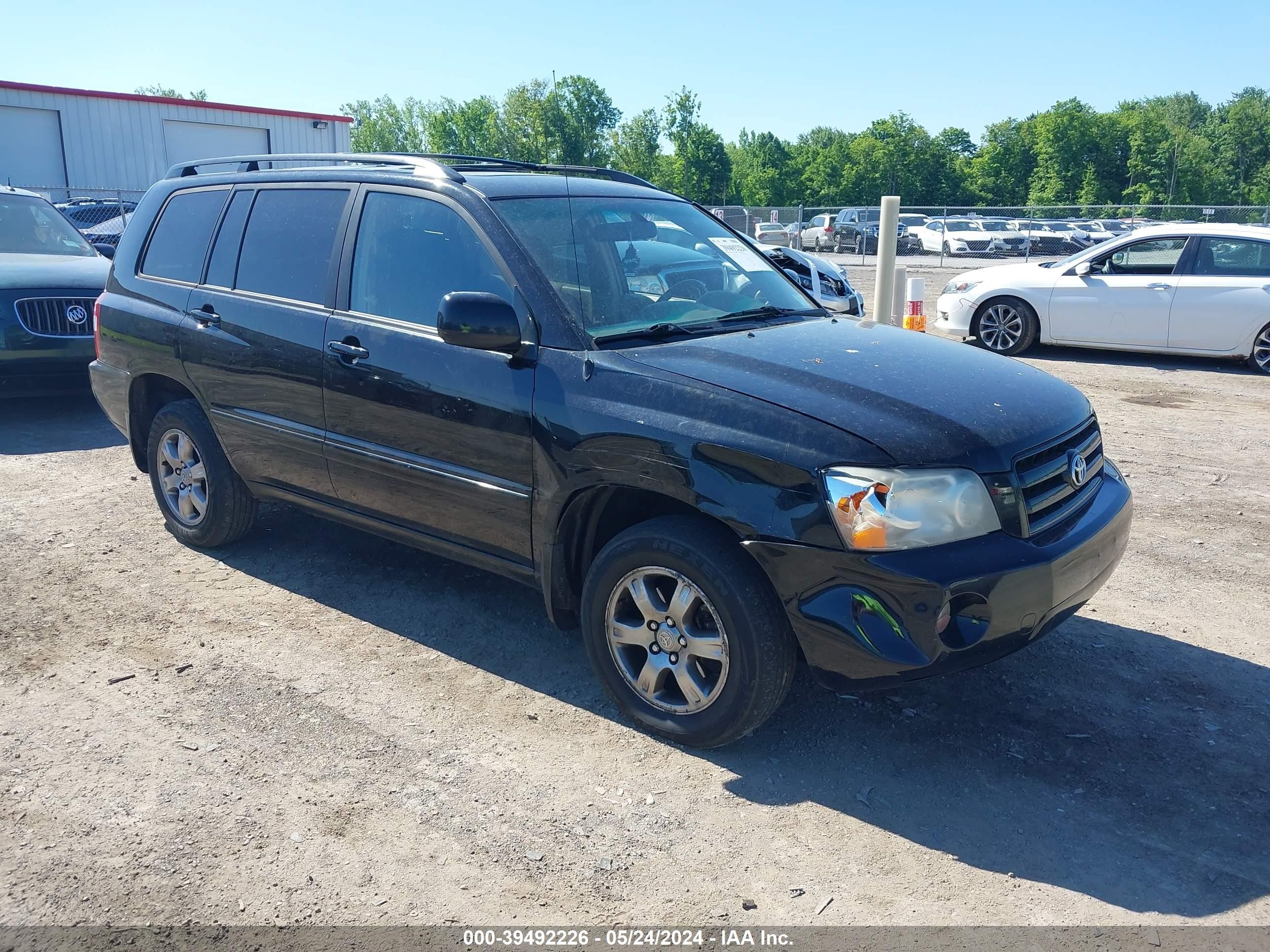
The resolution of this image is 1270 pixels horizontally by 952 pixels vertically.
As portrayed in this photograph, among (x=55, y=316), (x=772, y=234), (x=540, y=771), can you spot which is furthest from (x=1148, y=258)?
(x=772, y=234)

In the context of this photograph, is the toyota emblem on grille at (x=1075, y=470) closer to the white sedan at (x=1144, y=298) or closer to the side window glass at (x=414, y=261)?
the side window glass at (x=414, y=261)

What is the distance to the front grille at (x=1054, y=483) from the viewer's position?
342cm

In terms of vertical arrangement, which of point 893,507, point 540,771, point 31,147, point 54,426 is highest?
point 31,147

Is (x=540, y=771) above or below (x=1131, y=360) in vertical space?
below

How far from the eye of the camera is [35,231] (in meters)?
9.98

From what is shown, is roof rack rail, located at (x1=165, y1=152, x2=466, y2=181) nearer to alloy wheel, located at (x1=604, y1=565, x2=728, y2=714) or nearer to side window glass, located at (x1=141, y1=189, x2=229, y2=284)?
side window glass, located at (x1=141, y1=189, x2=229, y2=284)

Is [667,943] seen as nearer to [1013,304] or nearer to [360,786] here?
[360,786]

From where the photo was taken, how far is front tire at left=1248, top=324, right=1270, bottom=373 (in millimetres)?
11047

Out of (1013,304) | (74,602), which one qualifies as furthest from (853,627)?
(1013,304)

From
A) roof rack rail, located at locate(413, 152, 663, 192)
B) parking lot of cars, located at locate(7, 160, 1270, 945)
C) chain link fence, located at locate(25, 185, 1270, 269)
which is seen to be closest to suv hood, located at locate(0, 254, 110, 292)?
parking lot of cars, located at locate(7, 160, 1270, 945)

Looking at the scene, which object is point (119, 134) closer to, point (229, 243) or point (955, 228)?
point (955, 228)

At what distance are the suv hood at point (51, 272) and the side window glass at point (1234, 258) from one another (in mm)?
10754

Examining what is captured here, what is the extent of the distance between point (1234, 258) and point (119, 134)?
31171mm

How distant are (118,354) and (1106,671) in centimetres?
515
